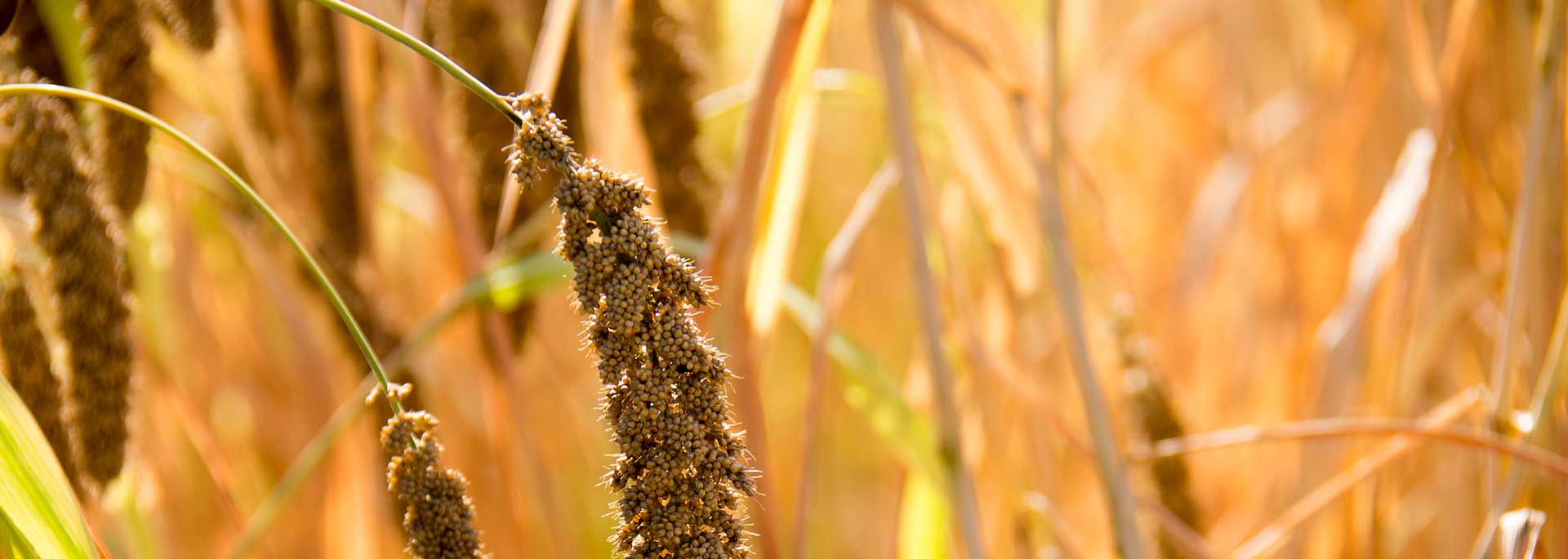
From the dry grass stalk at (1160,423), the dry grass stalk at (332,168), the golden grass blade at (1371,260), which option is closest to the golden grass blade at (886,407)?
the dry grass stalk at (1160,423)

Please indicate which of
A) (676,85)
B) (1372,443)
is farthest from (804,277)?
(676,85)

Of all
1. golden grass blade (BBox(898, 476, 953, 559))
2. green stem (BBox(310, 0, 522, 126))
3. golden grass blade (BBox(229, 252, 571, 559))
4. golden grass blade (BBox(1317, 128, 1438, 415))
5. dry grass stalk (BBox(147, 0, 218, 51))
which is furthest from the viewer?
golden grass blade (BBox(1317, 128, 1438, 415))

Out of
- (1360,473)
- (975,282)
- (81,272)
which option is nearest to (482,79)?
(81,272)

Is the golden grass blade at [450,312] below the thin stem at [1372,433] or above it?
above

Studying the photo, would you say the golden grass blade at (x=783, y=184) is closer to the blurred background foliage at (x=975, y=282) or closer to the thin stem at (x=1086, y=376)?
the blurred background foliage at (x=975, y=282)

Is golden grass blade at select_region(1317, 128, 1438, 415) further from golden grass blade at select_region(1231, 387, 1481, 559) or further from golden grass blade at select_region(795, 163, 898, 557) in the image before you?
golden grass blade at select_region(795, 163, 898, 557)

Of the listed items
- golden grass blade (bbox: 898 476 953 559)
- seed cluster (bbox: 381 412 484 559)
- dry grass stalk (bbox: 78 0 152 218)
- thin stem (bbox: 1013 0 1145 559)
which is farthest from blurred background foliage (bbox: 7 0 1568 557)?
seed cluster (bbox: 381 412 484 559)

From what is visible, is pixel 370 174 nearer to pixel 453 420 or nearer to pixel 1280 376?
pixel 453 420
